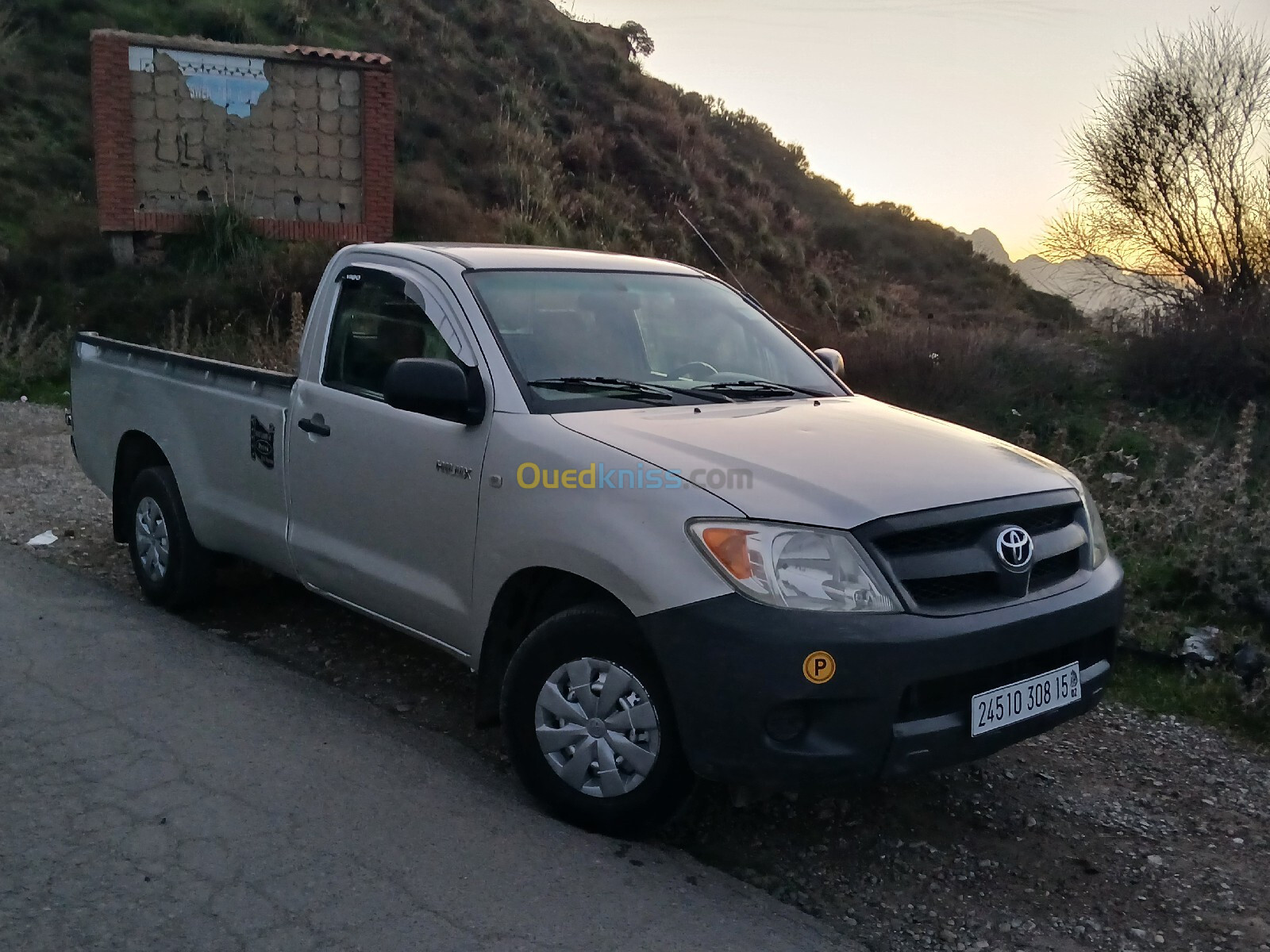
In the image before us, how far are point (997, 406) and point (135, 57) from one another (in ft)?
39.8

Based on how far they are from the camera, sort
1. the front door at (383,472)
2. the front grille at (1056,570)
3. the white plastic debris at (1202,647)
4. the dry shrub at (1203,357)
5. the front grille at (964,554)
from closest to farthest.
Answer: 1. the front grille at (964,554)
2. the front grille at (1056,570)
3. the front door at (383,472)
4. the white plastic debris at (1202,647)
5. the dry shrub at (1203,357)

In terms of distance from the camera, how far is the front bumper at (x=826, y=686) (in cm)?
310

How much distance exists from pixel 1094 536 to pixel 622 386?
1733mm

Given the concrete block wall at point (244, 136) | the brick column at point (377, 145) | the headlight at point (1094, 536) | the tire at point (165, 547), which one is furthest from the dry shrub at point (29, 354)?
the headlight at point (1094, 536)

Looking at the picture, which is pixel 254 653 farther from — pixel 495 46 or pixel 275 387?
pixel 495 46

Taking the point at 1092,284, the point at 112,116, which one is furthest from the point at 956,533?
the point at 112,116

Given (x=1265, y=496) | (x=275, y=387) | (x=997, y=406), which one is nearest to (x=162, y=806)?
(x=275, y=387)

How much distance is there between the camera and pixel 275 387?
5000mm

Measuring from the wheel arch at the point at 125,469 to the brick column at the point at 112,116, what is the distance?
35.2 ft

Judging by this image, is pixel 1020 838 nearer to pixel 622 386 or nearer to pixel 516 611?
pixel 516 611

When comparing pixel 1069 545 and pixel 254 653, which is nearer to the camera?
pixel 1069 545

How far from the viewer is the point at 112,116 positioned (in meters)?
15.0

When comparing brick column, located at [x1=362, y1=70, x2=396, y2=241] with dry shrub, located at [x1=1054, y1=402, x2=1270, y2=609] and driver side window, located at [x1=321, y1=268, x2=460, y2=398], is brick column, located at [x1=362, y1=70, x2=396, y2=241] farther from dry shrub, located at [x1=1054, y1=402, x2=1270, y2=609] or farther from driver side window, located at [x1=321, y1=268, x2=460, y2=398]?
driver side window, located at [x1=321, y1=268, x2=460, y2=398]

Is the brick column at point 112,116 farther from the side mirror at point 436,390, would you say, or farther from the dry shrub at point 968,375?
the side mirror at point 436,390
